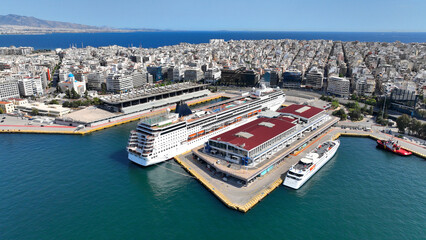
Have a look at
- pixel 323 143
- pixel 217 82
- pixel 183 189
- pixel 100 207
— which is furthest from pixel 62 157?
pixel 217 82

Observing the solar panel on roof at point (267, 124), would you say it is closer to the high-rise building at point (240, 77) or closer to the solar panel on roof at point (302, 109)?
the solar panel on roof at point (302, 109)

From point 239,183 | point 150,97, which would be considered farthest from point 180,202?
point 150,97

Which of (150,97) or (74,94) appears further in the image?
(74,94)

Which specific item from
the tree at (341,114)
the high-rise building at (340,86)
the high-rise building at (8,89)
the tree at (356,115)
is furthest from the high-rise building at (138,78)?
the tree at (356,115)

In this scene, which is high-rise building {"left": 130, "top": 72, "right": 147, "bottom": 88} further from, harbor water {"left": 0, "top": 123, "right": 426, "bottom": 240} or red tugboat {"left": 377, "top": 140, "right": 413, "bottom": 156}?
red tugboat {"left": 377, "top": 140, "right": 413, "bottom": 156}

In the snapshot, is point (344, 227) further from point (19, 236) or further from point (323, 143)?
point (19, 236)

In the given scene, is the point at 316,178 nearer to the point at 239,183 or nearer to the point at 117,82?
the point at 239,183
